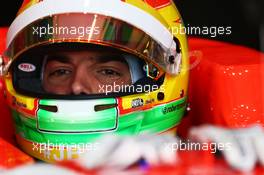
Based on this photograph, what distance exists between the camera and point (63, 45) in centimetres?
152

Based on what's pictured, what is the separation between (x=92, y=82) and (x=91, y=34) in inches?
5.1

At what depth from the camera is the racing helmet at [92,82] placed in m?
1.44

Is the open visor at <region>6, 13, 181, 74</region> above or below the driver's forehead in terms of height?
above

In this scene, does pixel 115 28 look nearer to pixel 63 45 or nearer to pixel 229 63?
pixel 63 45

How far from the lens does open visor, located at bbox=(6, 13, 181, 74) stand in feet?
4.70

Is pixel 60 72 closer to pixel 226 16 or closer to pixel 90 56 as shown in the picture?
pixel 90 56

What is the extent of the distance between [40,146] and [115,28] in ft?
1.00

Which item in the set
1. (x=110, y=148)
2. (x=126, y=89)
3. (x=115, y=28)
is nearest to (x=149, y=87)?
(x=126, y=89)
